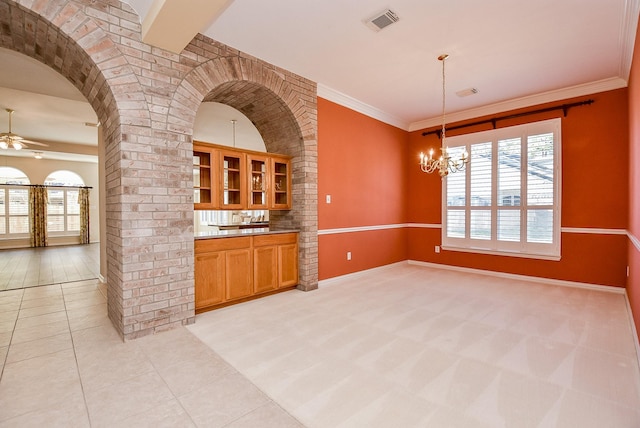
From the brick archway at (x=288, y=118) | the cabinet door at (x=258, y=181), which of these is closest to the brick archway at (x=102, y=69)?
the brick archway at (x=288, y=118)

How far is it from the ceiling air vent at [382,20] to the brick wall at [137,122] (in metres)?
1.59

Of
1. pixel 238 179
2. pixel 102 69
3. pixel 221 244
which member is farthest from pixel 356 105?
pixel 102 69

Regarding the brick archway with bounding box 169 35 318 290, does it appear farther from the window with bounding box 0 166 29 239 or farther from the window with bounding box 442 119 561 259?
the window with bounding box 0 166 29 239

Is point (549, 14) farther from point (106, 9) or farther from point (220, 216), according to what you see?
point (220, 216)

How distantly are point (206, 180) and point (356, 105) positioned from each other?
9.42 feet

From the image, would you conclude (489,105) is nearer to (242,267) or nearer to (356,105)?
(356,105)

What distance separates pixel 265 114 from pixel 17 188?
994 centimetres

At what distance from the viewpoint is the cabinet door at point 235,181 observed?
376 cm

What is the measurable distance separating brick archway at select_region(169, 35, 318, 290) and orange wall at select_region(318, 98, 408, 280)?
227 mm

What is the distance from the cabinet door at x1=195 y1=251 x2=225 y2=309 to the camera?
10.9 ft

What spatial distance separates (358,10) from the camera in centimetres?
275

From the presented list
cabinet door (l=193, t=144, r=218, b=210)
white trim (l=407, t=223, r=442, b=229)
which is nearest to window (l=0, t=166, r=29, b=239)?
cabinet door (l=193, t=144, r=218, b=210)

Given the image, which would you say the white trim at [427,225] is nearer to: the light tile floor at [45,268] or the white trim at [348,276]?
the white trim at [348,276]

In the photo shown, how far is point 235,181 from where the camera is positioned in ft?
12.7
